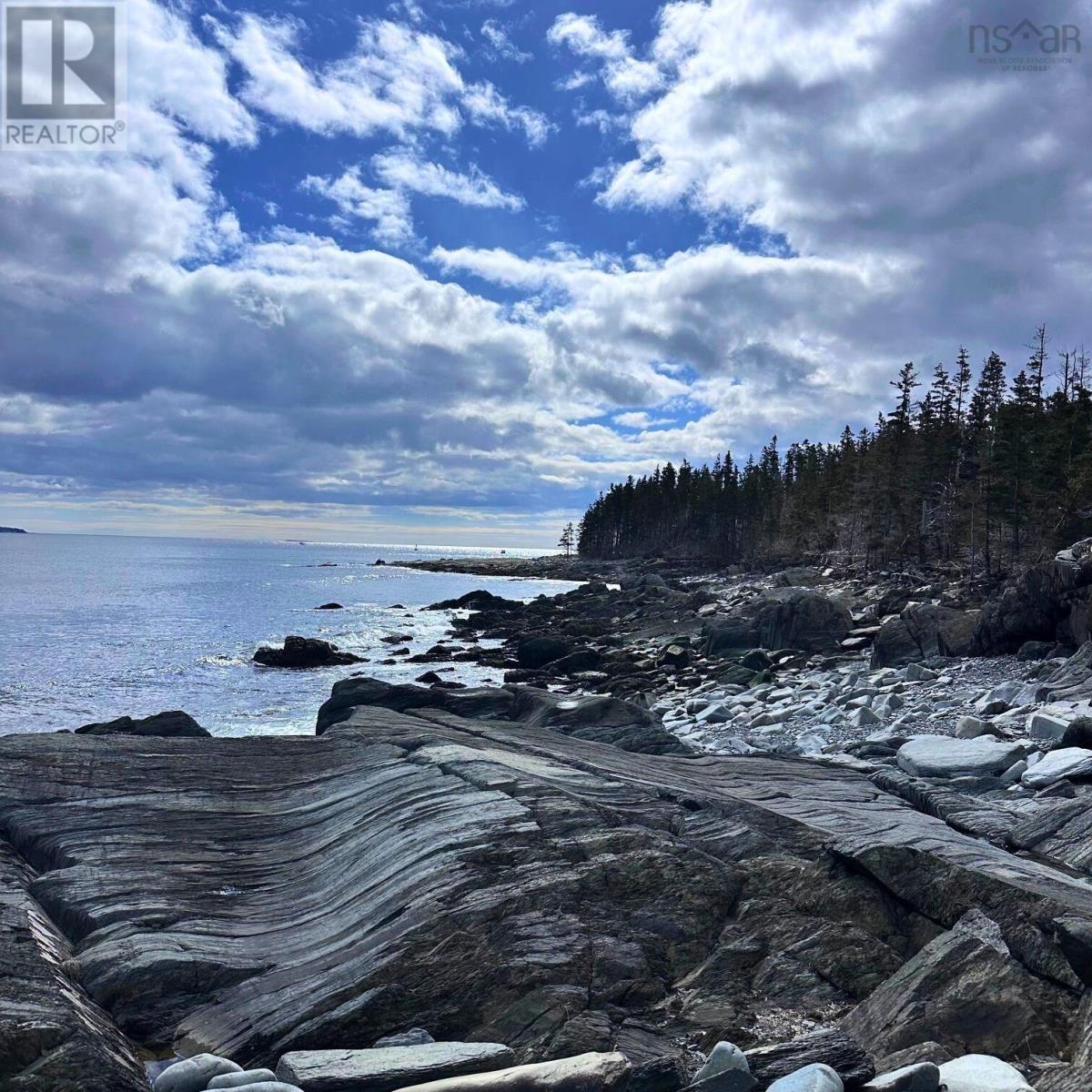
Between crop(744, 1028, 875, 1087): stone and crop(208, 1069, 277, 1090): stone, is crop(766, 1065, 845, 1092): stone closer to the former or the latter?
crop(744, 1028, 875, 1087): stone

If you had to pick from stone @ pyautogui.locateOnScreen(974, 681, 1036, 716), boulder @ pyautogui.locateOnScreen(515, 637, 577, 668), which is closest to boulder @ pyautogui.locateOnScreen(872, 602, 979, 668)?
stone @ pyautogui.locateOnScreen(974, 681, 1036, 716)

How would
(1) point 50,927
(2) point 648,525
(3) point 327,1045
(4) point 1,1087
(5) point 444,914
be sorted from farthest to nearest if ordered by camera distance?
(2) point 648,525
(1) point 50,927
(5) point 444,914
(3) point 327,1045
(4) point 1,1087

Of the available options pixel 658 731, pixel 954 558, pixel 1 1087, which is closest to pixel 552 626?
pixel 954 558

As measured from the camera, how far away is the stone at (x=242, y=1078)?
211 inches

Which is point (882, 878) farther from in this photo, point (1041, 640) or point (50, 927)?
point (1041, 640)

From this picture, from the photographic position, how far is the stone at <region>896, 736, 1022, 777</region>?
12.8 metres

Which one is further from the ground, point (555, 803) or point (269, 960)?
point (555, 803)

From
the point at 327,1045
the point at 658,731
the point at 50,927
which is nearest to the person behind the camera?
the point at 327,1045

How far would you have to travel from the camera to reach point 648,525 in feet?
504

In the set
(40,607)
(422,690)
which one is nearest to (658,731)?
(422,690)

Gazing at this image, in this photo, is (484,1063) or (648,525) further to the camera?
(648,525)

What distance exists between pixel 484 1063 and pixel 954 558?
63658mm

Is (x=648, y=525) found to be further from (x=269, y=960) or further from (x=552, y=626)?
(x=269, y=960)

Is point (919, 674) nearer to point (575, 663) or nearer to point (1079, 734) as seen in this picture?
point (1079, 734)
